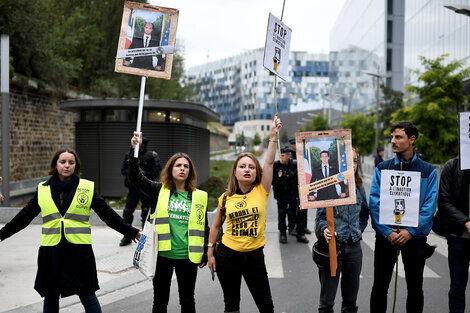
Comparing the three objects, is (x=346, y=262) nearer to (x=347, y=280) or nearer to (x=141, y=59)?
(x=347, y=280)

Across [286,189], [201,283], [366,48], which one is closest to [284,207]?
[286,189]

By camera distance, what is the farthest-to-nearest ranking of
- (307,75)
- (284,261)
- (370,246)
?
1. (307,75)
2. (370,246)
3. (284,261)

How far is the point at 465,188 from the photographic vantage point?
396 cm

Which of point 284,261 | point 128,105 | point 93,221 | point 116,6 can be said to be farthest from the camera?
point 116,6

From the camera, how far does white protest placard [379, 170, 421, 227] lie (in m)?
3.79

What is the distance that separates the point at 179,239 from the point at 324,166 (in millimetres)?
1383

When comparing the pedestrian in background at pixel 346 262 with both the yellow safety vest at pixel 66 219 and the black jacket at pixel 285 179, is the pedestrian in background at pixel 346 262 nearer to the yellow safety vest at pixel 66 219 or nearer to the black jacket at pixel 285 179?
the yellow safety vest at pixel 66 219

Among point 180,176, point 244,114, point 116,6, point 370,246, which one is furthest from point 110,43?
point 244,114

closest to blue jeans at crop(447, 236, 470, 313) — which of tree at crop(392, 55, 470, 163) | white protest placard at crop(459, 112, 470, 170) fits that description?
white protest placard at crop(459, 112, 470, 170)

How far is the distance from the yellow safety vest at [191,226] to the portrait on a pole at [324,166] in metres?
0.88

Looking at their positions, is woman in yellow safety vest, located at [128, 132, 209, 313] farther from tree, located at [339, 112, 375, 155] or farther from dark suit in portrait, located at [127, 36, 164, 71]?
tree, located at [339, 112, 375, 155]

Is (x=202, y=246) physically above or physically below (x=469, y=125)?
below

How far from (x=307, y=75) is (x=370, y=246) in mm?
135205

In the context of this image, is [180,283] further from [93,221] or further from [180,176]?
[93,221]
